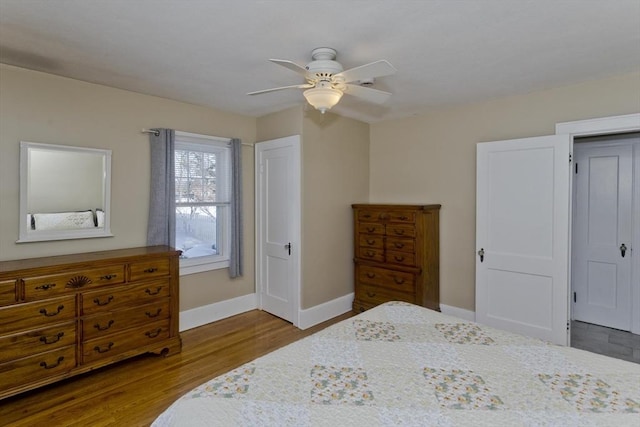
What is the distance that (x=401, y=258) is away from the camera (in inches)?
149

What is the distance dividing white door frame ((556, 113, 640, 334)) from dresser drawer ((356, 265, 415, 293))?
1.46m

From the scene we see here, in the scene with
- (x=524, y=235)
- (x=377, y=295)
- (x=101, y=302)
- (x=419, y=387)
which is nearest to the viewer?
(x=419, y=387)

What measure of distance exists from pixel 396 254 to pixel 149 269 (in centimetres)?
256

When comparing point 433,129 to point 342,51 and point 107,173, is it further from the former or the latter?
point 107,173

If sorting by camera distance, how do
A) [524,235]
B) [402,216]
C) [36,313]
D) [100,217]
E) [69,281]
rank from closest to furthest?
1. [36,313]
2. [69,281]
3. [100,217]
4. [524,235]
5. [402,216]

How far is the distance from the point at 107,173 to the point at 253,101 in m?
1.59

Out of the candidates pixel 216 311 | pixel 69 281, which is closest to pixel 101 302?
pixel 69 281

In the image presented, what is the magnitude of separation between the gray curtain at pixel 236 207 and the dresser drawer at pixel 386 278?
4.96 ft

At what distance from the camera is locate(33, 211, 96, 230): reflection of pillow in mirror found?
280cm

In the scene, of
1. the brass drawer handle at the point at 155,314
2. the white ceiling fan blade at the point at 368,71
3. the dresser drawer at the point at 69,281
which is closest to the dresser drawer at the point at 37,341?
the dresser drawer at the point at 69,281

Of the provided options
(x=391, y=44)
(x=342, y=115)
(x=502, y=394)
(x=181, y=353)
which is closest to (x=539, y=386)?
(x=502, y=394)

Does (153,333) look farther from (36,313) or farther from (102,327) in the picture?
(36,313)

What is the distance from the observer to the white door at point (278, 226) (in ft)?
12.4

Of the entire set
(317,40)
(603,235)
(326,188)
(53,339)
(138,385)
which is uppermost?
(317,40)
